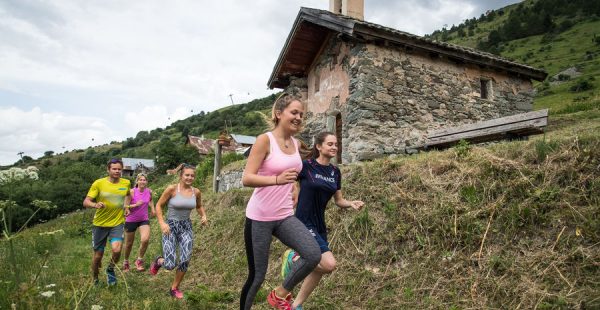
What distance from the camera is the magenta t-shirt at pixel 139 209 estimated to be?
21.7 ft

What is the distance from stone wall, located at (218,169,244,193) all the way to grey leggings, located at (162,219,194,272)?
5708mm

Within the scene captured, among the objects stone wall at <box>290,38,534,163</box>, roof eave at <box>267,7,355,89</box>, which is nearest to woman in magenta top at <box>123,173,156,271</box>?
stone wall at <box>290,38,534,163</box>

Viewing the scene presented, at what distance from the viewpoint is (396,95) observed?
9.92m

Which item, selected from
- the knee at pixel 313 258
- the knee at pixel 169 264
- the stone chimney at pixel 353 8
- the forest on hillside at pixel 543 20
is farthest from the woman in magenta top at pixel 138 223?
the forest on hillside at pixel 543 20

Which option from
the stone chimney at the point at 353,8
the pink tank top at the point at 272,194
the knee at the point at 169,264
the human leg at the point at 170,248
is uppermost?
the stone chimney at the point at 353,8

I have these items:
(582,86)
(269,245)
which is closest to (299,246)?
(269,245)

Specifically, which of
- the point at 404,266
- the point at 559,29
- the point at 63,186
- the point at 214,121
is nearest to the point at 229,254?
the point at 404,266

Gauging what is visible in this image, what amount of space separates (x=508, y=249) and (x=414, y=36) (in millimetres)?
7240

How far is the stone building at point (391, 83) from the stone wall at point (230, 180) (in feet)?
9.68

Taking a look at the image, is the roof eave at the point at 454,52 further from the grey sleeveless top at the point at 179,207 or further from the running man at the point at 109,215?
the running man at the point at 109,215

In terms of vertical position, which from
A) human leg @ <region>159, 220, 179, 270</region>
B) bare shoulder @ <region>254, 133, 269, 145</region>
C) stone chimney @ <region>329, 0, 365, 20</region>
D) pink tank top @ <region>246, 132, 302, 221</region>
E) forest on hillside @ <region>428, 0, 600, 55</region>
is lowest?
human leg @ <region>159, 220, 179, 270</region>

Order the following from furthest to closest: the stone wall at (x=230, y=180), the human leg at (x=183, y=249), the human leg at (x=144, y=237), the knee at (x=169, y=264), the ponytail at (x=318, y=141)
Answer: the stone wall at (x=230, y=180)
the human leg at (x=144, y=237)
the knee at (x=169, y=264)
the human leg at (x=183, y=249)
the ponytail at (x=318, y=141)

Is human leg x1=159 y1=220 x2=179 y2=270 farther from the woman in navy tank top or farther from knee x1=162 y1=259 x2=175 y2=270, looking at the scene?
the woman in navy tank top

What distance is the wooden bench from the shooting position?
692 centimetres
